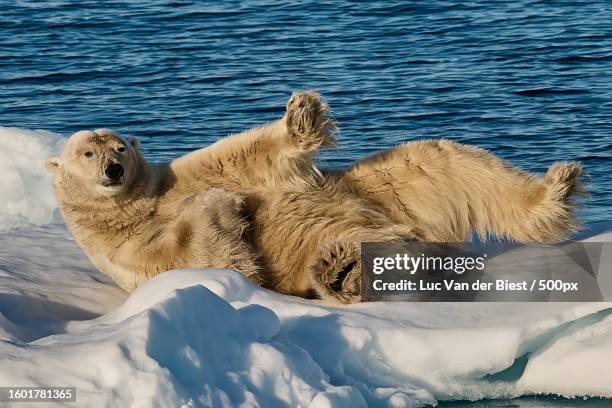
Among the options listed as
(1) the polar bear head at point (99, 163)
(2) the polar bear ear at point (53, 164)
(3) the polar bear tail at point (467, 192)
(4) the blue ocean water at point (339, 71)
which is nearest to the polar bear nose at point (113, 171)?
(1) the polar bear head at point (99, 163)

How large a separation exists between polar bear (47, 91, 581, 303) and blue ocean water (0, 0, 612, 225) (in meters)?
2.79

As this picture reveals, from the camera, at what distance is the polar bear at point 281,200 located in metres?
5.65

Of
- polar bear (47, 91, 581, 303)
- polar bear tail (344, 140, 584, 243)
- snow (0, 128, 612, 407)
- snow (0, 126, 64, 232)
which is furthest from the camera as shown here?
snow (0, 126, 64, 232)

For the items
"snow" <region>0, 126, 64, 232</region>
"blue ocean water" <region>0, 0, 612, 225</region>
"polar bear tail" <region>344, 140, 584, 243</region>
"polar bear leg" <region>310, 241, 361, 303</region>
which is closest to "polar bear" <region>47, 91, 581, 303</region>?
"polar bear tail" <region>344, 140, 584, 243</region>

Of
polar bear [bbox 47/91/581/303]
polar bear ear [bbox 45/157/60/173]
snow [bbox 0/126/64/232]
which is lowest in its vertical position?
snow [bbox 0/126/64/232]

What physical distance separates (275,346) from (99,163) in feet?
5.50

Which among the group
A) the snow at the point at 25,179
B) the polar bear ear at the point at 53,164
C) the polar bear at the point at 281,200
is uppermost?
the polar bear ear at the point at 53,164

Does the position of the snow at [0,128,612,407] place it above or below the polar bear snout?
below

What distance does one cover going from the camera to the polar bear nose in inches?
223

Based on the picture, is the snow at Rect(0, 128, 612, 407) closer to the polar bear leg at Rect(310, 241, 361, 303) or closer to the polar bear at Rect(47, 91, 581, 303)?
the polar bear leg at Rect(310, 241, 361, 303)

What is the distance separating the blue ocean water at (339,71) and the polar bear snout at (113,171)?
404 cm

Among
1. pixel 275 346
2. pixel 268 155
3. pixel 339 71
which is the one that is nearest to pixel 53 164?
pixel 268 155

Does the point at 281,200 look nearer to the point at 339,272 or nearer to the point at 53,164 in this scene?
the point at 339,272

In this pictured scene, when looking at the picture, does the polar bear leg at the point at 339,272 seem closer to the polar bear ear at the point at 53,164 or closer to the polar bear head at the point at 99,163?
the polar bear head at the point at 99,163
